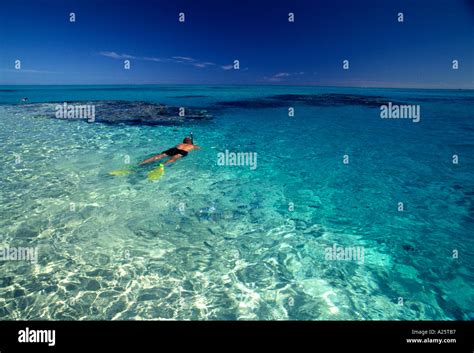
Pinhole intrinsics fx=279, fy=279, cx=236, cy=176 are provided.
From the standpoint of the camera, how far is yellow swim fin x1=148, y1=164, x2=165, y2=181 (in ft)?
46.6

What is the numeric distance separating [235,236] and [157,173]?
7.01 meters

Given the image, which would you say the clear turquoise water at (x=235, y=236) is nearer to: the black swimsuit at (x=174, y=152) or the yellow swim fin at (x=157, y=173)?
the yellow swim fin at (x=157, y=173)


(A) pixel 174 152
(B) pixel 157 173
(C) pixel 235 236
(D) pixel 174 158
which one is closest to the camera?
(C) pixel 235 236

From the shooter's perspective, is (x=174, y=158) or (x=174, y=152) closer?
(x=174, y=158)

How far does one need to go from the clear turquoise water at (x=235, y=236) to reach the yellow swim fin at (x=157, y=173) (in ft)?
1.37

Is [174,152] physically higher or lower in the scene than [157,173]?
higher

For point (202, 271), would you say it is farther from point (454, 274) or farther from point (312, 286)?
point (454, 274)

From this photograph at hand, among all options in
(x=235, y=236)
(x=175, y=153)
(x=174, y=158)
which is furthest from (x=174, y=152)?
(x=235, y=236)

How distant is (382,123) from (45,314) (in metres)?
35.7

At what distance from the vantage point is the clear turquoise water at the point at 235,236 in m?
6.82

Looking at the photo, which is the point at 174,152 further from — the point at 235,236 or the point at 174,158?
the point at 235,236

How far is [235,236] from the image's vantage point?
9.50 metres
